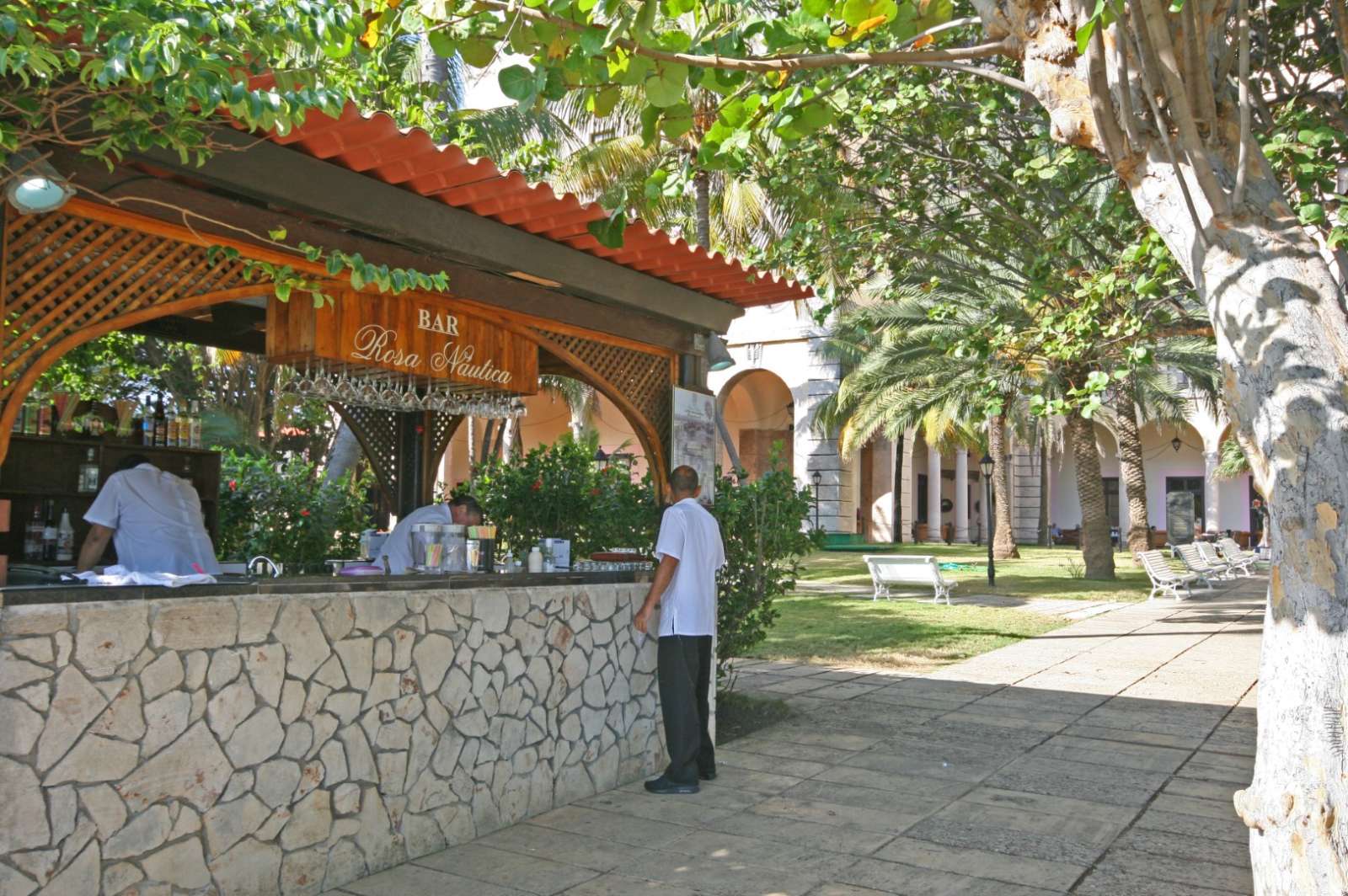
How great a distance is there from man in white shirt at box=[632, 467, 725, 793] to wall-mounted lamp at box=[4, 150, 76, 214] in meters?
3.33

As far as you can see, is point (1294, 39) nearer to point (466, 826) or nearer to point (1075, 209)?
point (1075, 209)

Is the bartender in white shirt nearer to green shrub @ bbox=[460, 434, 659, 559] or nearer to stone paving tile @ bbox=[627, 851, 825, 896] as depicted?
green shrub @ bbox=[460, 434, 659, 559]

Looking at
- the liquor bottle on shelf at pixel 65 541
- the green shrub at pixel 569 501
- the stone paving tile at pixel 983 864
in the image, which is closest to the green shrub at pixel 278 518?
the liquor bottle on shelf at pixel 65 541

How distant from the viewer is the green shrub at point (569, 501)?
27.1 feet

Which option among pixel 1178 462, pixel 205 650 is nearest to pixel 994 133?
pixel 205 650

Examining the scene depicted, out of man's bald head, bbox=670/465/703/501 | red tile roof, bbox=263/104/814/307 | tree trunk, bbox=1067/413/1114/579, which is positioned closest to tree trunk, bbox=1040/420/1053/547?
tree trunk, bbox=1067/413/1114/579

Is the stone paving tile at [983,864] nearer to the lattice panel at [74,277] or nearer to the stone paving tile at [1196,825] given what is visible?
the stone paving tile at [1196,825]

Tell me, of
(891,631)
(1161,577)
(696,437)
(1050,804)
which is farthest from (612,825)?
(1161,577)

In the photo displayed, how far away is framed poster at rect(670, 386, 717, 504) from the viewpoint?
26.7ft

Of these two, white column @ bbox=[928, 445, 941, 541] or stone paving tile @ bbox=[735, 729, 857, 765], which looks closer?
stone paving tile @ bbox=[735, 729, 857, 765]

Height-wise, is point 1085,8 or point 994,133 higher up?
point 994,133

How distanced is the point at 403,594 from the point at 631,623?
5.96 ft

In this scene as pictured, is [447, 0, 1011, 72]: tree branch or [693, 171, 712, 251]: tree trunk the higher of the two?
[693, 171, 712, 251]: tree trunk

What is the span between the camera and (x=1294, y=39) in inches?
352
